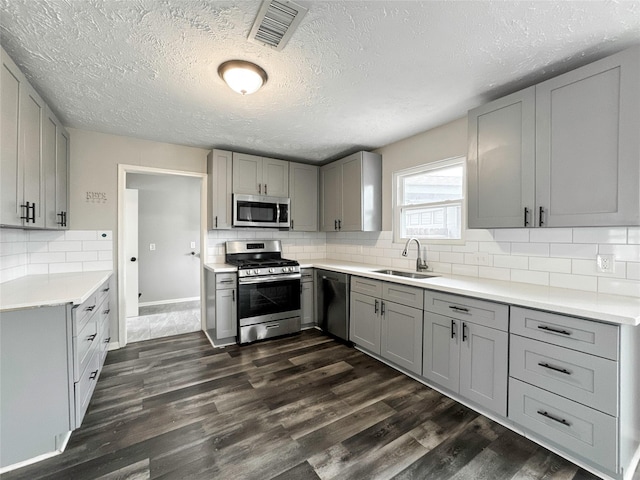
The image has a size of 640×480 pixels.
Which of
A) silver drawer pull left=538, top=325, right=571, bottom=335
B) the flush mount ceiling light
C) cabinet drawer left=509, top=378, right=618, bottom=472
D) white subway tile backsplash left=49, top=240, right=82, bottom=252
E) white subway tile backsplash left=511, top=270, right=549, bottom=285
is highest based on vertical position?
the flush mount ceiling light

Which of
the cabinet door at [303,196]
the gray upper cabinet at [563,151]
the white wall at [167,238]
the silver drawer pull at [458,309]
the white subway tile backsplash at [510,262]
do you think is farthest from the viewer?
the white wall at [167,238]

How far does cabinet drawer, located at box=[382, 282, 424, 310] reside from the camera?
8.04 feet

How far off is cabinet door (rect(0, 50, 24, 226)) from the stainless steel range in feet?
6.21

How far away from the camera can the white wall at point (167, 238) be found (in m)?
5.31

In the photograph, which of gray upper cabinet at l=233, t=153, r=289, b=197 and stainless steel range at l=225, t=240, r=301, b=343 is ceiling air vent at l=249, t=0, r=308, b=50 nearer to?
gray upper cabinet at l=233, t=153, r=289, b=197

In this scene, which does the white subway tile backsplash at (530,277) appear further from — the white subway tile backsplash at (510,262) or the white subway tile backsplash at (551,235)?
the white subway tile backsplash at (551,235)

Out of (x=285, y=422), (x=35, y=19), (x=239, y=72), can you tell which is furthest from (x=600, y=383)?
(x=35, y=19)

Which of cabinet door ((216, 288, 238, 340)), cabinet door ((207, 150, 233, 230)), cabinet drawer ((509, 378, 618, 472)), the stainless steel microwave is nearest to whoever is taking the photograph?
cabinet drawer ((509, 378, 618, 472))

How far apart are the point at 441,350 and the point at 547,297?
0.86 meters

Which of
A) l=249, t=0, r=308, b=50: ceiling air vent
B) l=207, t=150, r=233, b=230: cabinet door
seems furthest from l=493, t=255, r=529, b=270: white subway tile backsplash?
l=207, t=150, r=233, b=230: cabinet door

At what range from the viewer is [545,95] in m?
1.90

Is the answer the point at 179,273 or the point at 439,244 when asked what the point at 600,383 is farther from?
the point at 179,273

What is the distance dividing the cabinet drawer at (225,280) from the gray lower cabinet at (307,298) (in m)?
0.91

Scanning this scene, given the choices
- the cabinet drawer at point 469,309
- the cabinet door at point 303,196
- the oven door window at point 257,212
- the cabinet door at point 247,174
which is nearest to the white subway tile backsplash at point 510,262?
the cabinet drawer at point 469,309
